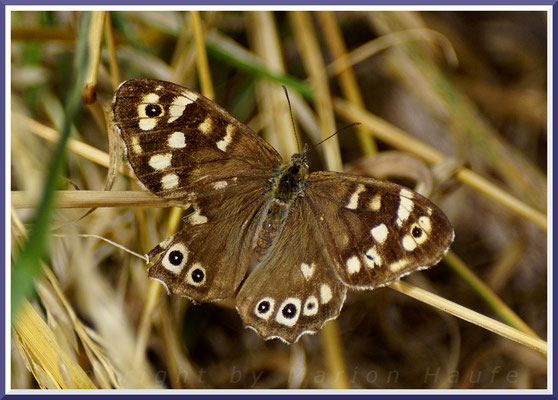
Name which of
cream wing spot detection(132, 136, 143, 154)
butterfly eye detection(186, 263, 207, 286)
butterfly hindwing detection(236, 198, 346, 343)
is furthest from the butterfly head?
cream wing spot detection(132, 136, 143, 154)

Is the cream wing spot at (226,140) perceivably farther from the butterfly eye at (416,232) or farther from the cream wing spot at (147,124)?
the butterfly eye at (416,232)

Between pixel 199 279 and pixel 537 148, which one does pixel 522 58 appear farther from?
pixel 199 279

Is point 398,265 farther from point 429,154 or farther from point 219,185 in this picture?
point 429,154

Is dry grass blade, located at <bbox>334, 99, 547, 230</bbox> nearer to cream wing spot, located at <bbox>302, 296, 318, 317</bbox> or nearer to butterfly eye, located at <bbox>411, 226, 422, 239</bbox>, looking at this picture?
butterfly eye, located at <bbox>411, 226, 422, 239</bbox>

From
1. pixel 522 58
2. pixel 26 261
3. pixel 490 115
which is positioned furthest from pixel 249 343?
pixel 522 58

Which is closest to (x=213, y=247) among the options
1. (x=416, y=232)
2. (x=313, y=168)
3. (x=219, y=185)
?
(x=219, y=185)
